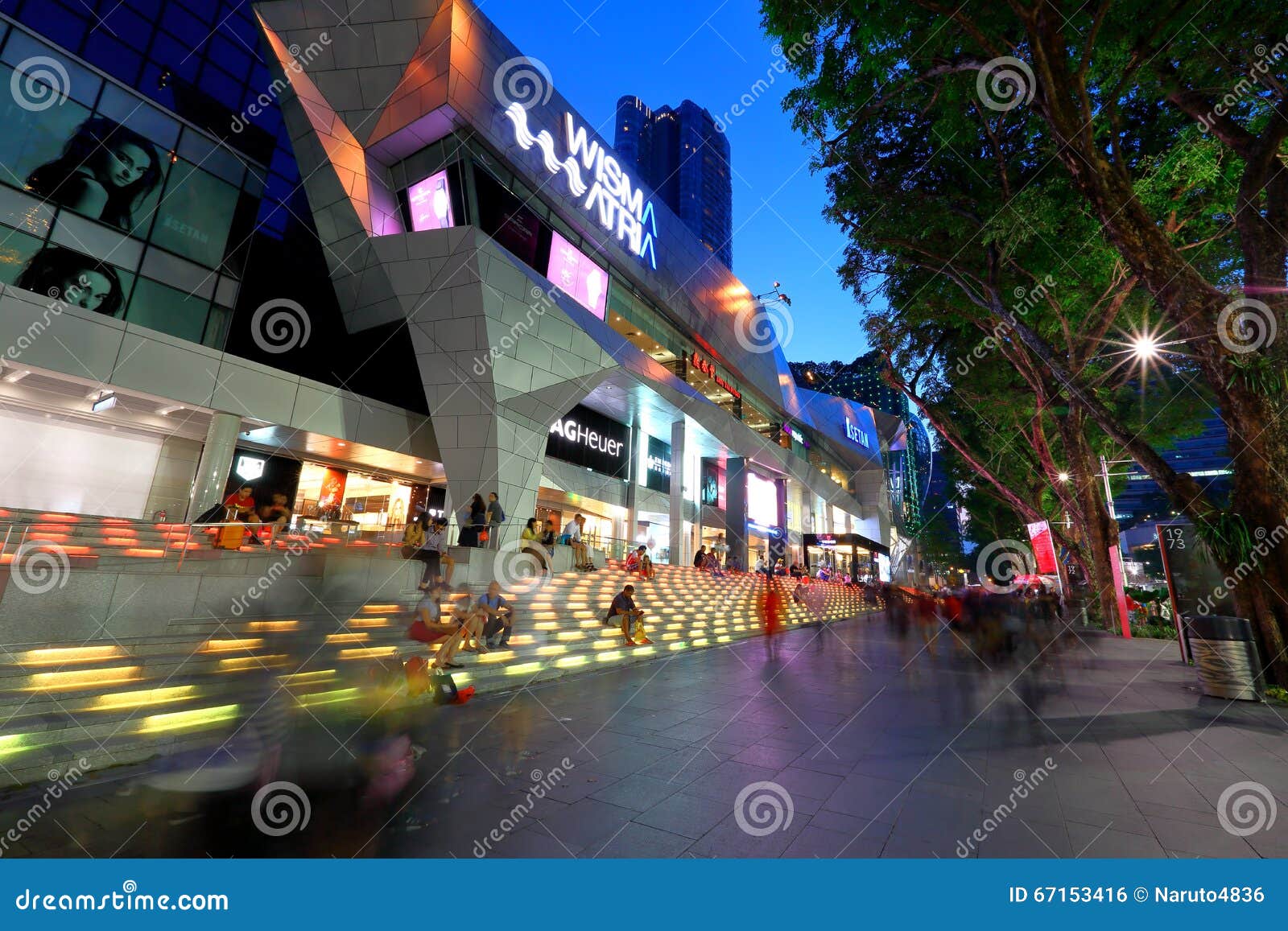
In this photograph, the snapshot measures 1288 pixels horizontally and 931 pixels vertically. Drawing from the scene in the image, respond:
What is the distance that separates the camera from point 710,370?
33.2 m

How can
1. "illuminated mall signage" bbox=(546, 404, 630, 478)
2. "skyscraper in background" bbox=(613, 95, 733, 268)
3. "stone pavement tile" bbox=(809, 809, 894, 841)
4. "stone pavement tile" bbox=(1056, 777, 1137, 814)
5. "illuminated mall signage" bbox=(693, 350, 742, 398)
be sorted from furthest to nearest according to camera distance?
"skyscraper in background" bbox=(613, 95, 733, 268) < "illuminated mall signage" bbox=(693, 350, 742, 398) < "illuminated mall signage" bbox=(546, 404, 630, 478) < "stone pavement tile" bbox=(1056, 777, 1137, 814) < "stone pavement tile" bbox=(809, 809, 894, 841)

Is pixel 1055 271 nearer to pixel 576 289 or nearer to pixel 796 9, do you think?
pixel 796 9

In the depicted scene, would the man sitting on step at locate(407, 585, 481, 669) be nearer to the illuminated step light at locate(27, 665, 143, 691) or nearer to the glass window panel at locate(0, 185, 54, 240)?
the illuminated step light at locate(27, 665, 143, 691)

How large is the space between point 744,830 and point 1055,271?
585 inches

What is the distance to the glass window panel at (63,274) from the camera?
13734 mm

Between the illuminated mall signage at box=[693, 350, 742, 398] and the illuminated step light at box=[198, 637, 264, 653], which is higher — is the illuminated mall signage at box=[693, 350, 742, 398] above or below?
above

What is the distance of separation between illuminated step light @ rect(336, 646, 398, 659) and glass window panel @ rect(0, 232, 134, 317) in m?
14.5

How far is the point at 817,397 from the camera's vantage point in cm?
5441

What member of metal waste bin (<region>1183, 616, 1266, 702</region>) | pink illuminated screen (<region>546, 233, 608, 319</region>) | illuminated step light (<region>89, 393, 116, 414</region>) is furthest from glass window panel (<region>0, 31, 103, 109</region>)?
metal waste bin (<region>1183, 616, 1266, 702</region>)

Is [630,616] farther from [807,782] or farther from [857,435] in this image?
[857,435]

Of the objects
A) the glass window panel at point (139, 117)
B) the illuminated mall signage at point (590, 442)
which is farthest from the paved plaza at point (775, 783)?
the glass window panel at point (139, 117)

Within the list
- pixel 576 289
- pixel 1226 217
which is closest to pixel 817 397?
pixel 576 289

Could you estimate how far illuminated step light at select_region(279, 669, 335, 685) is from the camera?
6.25 meters

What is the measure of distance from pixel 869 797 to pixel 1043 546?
21.4 metres
